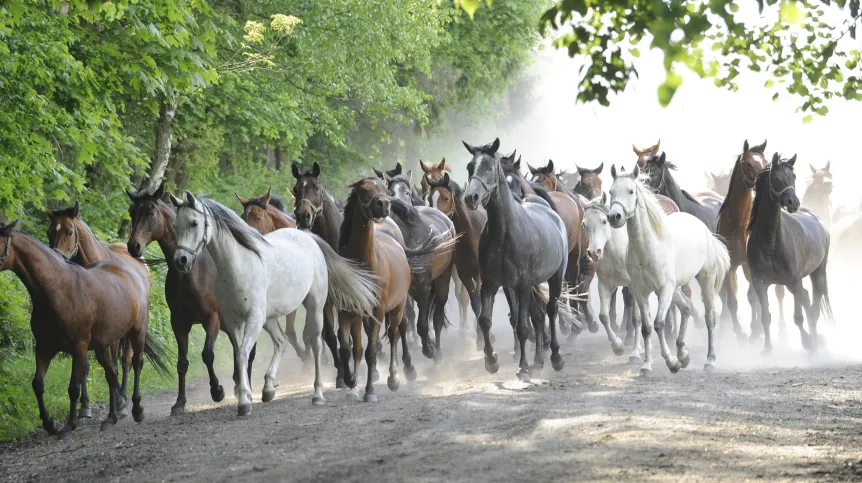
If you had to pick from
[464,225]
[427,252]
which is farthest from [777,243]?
[427,252]

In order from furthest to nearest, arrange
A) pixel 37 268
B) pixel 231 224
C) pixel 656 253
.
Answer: pixel 656 253
pixel 231 224
pixel 37 268

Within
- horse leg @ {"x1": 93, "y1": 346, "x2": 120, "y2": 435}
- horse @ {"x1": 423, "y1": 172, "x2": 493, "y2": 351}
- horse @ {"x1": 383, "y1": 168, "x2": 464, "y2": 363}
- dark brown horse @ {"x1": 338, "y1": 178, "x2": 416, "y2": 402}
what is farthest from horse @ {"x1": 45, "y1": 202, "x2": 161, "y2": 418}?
horse @ {"x1": 423, "y1": 172, "x2": 493, "y2": 351}

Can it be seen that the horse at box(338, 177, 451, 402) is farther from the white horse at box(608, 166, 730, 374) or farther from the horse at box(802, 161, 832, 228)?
the horse at box(802, 161, 832, 228)

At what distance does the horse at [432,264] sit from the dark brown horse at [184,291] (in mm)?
3216

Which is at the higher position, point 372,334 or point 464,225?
point 464,225

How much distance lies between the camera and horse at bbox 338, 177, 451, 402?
1169cm

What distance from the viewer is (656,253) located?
41.4ft

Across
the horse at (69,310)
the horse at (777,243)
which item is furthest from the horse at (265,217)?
the horse at (777,243)

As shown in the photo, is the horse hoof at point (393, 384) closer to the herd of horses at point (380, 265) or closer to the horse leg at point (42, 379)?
the herd of horses at point (380, 265)

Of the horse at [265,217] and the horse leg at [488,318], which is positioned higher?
the horse at [265,217]

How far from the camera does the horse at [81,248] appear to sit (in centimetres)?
1225

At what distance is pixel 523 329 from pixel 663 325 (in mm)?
1483

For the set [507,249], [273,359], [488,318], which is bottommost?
[273,359]

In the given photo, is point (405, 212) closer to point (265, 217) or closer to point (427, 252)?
point (427, 252)
